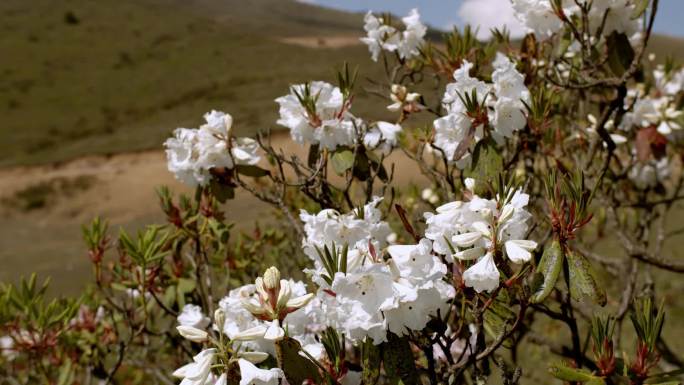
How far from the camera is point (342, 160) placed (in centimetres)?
157

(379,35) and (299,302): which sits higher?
(379,35)

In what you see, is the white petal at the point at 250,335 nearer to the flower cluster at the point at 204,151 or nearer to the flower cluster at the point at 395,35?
the flower cluster at the point at 204,151

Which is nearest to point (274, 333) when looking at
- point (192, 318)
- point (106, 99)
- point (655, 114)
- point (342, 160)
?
point (192, 318)

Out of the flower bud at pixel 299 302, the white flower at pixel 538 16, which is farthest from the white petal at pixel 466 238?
the white flower at pixel 538 16

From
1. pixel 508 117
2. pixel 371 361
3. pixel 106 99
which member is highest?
pixel 508 117

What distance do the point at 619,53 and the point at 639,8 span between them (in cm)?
14

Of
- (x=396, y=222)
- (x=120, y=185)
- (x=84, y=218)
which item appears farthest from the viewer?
(x=120, y=185)

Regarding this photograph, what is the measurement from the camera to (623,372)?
3.07 feet

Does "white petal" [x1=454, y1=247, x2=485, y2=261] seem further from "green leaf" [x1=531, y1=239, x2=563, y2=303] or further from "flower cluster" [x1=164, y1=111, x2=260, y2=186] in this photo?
"flower cluster" [x1=164, y1=111, x2=260, y2=186]

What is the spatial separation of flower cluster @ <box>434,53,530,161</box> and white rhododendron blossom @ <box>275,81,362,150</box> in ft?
0.96

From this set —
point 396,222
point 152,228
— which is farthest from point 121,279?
point 396,222

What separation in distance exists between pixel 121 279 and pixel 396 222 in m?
1.38

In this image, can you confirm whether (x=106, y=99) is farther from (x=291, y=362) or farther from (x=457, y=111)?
(x=291, y=362)

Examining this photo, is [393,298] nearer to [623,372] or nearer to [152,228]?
[623,372]
